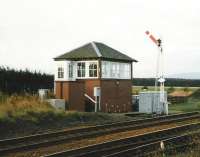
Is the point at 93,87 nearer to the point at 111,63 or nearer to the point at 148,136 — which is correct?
the point at 111,63

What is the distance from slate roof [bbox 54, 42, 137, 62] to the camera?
40.0 m

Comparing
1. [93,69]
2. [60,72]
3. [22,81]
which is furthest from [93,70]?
[22,81]

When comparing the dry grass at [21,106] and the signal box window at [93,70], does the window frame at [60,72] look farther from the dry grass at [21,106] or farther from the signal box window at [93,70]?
the dry grass at [21,106]

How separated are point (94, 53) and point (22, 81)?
20.6ft

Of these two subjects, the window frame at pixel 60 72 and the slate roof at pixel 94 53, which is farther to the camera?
the slate roof at pixel 94 53

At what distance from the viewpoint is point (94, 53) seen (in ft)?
132

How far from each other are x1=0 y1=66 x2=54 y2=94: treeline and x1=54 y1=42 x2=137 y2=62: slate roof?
11.6 feet

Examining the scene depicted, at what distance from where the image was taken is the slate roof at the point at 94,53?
1575 inches

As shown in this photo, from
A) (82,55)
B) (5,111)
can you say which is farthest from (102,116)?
(82,55)

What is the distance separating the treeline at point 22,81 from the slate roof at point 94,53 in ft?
11.6

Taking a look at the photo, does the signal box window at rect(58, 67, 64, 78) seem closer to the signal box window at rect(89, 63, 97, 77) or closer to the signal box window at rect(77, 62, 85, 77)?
the signal box window at rect(77, 62, 85, 77)

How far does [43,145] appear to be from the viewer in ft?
55.1

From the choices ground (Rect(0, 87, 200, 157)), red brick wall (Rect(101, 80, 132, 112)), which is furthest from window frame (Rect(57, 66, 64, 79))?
ground (Rect(0, 87, 200, 157))

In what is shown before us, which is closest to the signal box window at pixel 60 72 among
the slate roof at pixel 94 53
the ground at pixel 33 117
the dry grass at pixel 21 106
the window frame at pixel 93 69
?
the slate roof at pixel 94 53
